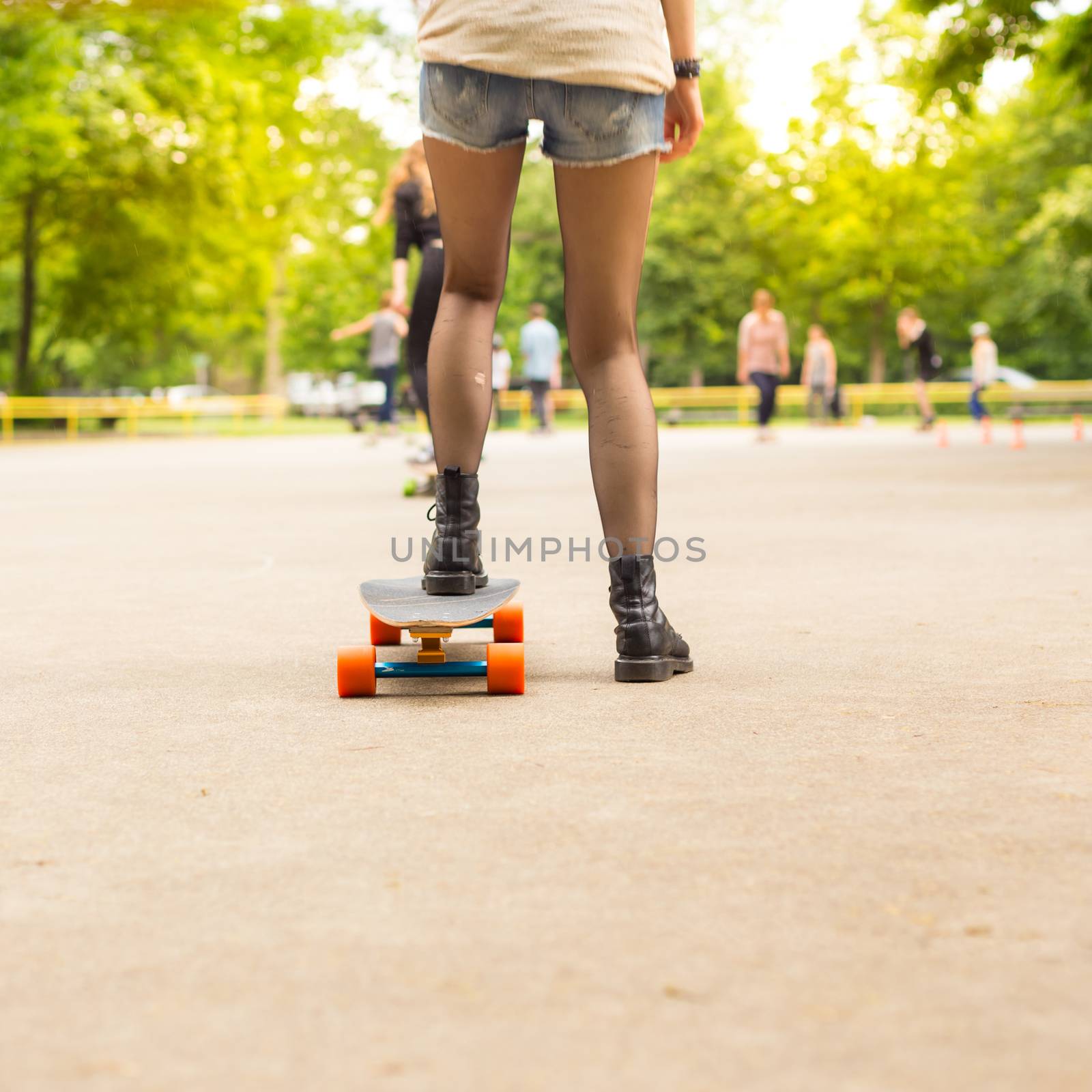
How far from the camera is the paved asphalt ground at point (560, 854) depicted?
1606 mm

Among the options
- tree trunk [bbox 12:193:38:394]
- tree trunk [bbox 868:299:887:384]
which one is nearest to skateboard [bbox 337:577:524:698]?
tree trunk [bbox 12:193:38:394]

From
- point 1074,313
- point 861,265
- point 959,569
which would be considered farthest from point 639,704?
point 1074,313

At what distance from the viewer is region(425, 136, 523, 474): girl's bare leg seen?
393 centimetres

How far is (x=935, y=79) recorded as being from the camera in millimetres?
16172

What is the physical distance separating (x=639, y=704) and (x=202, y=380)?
80.4 m

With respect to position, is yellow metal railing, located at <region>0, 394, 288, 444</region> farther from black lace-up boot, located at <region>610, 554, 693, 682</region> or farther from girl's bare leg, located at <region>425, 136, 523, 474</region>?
black lace-up boot, located at <region>610, 554, 693, 682</region>

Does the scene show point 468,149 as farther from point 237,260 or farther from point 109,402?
point 237,260

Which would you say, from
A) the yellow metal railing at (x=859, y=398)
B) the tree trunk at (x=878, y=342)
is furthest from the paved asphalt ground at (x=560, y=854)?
the tree trunk at (x=878, y=342)

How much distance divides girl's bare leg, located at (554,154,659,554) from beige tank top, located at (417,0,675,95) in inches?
8.6

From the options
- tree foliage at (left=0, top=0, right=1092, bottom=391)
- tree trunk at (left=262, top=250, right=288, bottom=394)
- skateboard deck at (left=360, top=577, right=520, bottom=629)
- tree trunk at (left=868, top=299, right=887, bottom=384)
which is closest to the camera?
skateboard deck at (left=360, top=577, right=520, bottom=629)

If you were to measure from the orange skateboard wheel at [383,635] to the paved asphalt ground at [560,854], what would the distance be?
164mm

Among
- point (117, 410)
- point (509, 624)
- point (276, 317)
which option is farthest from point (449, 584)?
point (276, 317)

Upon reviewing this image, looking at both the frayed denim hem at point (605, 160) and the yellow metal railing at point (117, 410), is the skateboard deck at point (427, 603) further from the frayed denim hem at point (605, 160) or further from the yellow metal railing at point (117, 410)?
the yellow metal railing at point (117, 410)

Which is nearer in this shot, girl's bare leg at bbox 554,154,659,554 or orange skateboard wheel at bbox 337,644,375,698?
orange skateboard wheel at bbox 337,644,375,698
